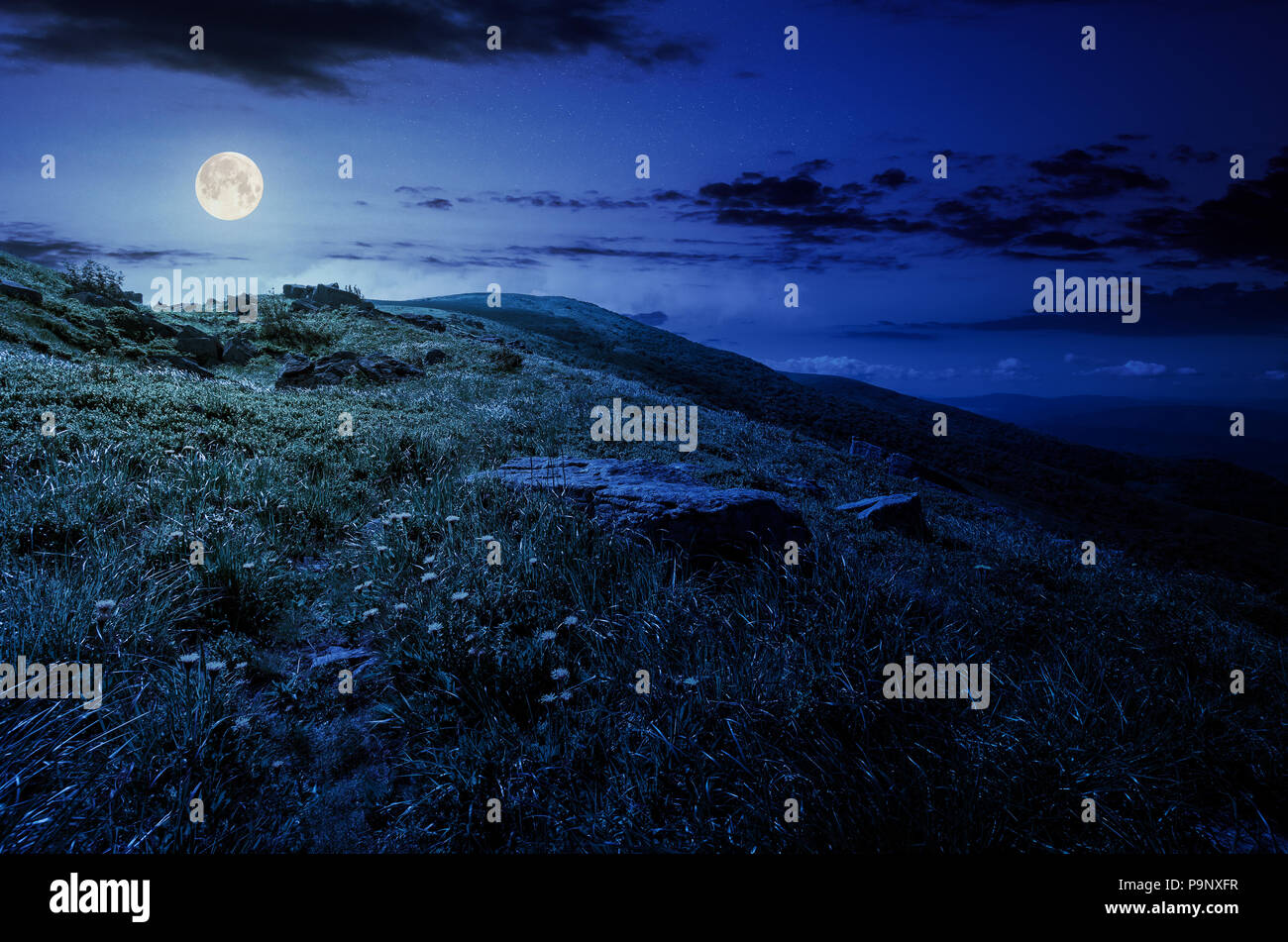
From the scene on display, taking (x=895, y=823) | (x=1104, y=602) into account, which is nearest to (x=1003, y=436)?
(x=1104, y=602)

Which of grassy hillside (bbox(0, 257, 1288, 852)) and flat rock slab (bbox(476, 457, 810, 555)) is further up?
flat rock slab (bbox(476, 457, 810, 555))

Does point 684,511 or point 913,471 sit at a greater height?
point 684,511

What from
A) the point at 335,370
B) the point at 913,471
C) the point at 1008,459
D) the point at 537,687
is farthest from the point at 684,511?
the point at 1008,459

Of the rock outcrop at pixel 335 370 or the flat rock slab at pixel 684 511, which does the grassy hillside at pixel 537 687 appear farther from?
the rock outcrop at pixel 335 370

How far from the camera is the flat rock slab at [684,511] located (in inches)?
202

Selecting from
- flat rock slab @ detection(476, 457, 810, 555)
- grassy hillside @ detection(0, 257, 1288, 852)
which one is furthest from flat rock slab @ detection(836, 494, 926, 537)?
flat rock slab @ detection(476, 457, 810, 555)

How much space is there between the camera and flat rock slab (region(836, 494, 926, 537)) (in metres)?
8.75

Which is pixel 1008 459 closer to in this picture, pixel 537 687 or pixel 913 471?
pixel 913 471

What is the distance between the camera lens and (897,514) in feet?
29.6

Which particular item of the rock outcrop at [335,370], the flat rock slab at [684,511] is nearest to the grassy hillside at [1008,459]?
the rock outcrop at [335,370]

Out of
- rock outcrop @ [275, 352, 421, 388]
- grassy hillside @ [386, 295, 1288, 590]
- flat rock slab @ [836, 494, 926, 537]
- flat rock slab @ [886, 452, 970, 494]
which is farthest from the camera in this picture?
grassy hillside @ [386, 295, 1288, 590]

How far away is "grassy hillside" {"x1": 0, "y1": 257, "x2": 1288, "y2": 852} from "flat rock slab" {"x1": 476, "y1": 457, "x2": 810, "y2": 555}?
250 mm

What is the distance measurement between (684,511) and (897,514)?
516 cm

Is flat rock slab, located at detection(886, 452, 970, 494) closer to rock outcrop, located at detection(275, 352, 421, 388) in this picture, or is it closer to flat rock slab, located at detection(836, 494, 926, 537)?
flat rock slab, located at detection(836, 494, 926, 537)
